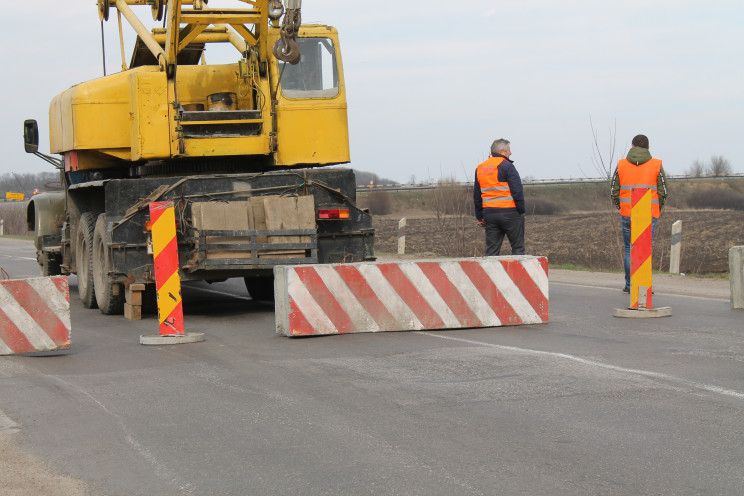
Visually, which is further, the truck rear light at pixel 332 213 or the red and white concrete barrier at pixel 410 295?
the truck rear light at pixel 332 213

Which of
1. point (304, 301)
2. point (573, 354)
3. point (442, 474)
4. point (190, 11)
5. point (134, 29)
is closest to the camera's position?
point (442, 474)

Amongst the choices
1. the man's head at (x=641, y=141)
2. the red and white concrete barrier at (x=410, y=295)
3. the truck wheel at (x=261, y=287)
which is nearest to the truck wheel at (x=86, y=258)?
the truck wheel at (x=261, y=287)

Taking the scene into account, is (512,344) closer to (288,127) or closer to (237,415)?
(237,415)

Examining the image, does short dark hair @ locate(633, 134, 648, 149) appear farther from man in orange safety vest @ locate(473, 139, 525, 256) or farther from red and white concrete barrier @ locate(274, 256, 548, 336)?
red and white concrete barrier @ locate(274, 256, 548, 336)

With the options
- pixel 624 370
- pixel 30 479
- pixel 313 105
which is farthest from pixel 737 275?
pixel 30 479

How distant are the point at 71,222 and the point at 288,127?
13.4 ft

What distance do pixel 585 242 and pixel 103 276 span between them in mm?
22335

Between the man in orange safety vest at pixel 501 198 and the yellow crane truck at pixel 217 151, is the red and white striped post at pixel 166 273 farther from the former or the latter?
the man in orange safety vest at pixel 501 198

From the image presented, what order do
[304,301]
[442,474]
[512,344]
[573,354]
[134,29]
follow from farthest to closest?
[134,29] → [304,301] → [512,344] → [573,354] → [442,474]

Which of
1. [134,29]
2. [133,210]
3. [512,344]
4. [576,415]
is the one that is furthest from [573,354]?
[134,29]

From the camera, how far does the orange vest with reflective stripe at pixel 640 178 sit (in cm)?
1294

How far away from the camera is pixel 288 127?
12875 mm

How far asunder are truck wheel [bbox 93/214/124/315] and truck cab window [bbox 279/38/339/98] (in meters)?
2.98

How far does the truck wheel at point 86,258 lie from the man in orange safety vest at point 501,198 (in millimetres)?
5281
